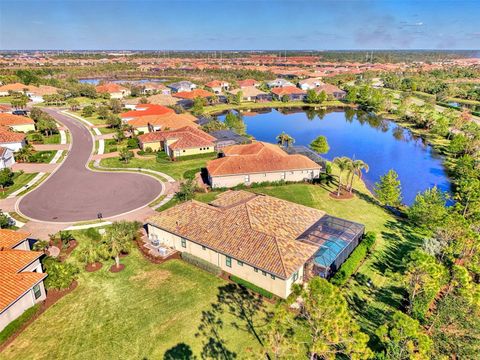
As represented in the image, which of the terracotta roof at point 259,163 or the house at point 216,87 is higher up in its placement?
the house at point 216,87

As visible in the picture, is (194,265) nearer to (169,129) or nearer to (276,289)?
(276,289)

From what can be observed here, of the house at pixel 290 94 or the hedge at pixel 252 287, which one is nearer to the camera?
the hedge at pixel 252 287

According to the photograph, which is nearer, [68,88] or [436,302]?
[436,302]

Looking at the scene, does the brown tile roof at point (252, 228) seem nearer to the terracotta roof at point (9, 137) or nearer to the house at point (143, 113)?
the terracotta roof at point (9, 137)

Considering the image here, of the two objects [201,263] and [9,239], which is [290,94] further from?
[9,239]

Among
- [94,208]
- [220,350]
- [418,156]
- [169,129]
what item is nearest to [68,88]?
[169,129]

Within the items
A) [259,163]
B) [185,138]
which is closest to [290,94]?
[185,138]

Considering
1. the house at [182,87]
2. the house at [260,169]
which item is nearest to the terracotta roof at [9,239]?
the house at [260,169]
